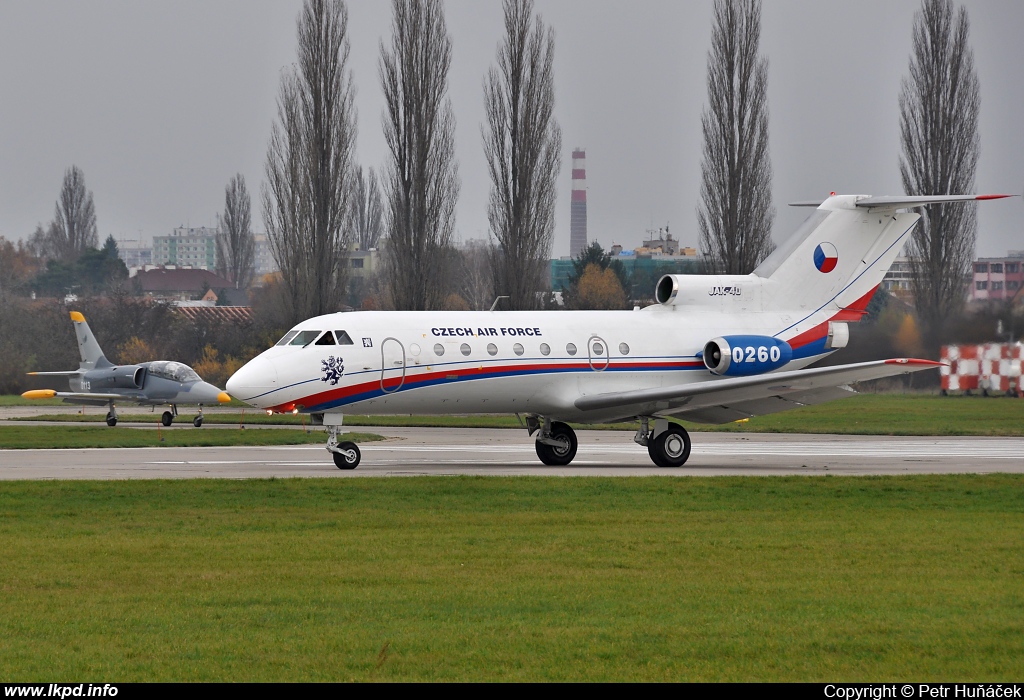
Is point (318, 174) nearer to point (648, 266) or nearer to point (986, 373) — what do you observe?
point (986, 373)

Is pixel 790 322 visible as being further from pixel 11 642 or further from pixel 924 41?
pixel 924 41

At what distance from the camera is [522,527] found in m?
14.1

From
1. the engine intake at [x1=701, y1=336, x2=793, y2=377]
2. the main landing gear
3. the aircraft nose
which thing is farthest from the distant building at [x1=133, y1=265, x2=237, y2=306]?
the aircraft nose

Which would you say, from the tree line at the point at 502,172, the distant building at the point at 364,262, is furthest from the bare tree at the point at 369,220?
the tree line at the point at 502,172

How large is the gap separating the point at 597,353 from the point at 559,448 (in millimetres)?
2225

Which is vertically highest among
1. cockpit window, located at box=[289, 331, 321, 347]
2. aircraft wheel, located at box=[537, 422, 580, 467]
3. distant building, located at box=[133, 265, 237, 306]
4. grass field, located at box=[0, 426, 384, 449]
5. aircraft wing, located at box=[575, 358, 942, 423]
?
distant building, located at box=[133, 265, 237, 306]

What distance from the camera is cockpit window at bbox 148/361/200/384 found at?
42719mm

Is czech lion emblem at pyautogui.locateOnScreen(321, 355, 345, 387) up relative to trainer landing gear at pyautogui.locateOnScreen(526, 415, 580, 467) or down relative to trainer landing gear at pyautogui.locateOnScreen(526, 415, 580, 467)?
up

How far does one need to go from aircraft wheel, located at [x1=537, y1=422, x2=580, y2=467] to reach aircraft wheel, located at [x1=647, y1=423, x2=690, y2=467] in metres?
1.75

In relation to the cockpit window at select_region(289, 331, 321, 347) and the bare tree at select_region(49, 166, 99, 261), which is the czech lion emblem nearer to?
the cockpit window at select_region(289, 331, 321, 347)

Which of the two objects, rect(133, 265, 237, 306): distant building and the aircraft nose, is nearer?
the aircraft nose

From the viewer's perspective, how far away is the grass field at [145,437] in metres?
29.6

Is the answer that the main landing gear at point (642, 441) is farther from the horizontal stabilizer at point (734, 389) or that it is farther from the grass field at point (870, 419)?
the grass field at point (870, 419)

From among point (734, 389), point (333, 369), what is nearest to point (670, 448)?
point (734, 389)
